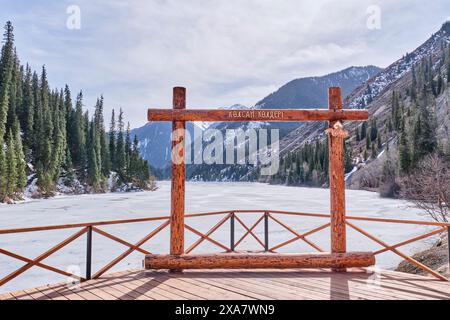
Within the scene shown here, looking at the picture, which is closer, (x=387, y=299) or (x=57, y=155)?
(x=387, y=299)

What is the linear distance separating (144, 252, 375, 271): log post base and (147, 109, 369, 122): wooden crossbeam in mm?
2616

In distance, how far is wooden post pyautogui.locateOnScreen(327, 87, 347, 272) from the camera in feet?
20.3

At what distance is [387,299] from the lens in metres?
4.53

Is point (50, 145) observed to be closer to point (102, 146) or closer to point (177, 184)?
point (102, 146)

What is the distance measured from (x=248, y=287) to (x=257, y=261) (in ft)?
2.94

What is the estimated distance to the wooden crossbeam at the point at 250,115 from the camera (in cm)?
610

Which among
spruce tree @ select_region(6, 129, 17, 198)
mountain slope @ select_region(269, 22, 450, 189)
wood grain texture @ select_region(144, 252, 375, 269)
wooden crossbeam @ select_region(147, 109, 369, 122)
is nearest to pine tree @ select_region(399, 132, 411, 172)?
mountain slope @ select_region(269, 22, 450, 189)

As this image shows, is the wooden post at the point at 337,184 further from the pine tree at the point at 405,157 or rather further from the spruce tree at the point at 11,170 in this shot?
the pine tree at the point at 405,157

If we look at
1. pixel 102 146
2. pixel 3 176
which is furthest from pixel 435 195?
pixel 102 146

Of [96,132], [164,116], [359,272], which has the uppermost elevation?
[96,132]

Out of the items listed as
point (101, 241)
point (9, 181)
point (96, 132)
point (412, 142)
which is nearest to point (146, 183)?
point (96, 132)
